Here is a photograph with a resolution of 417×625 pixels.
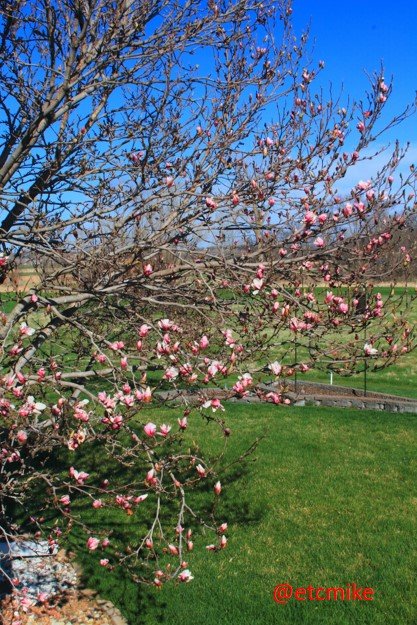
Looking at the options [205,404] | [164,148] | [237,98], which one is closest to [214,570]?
[205,404]

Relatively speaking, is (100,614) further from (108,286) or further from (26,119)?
(26,119)

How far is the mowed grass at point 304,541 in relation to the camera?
534 centimetres

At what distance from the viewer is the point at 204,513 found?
287 inches

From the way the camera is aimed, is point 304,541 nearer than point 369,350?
No

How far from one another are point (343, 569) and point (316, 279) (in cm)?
297

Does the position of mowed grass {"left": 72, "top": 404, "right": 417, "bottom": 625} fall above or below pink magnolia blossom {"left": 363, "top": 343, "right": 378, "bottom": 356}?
below

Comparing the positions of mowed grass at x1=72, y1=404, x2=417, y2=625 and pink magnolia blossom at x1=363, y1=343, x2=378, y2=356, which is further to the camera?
mowed grass at x1=72, y1=404, x2=417, y2=625

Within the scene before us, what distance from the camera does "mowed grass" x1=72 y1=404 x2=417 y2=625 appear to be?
5.34 meters

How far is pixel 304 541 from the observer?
21.7 ft

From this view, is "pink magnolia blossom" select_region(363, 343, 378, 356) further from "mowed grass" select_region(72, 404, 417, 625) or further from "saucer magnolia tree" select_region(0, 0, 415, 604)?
"mowed grass" select_region(72, 404, 417, 625)

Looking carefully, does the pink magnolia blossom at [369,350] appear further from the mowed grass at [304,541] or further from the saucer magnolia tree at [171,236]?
the mowed grass at [304,541]

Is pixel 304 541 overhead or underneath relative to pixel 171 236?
underneath

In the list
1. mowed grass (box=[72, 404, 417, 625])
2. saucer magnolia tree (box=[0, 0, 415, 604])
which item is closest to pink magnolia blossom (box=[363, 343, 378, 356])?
saucer magnolia tree (box=[0, 0, 415, 604])

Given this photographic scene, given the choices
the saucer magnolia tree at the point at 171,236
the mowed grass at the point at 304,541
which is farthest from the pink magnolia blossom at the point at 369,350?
the mowed grass at the point at 304,541
